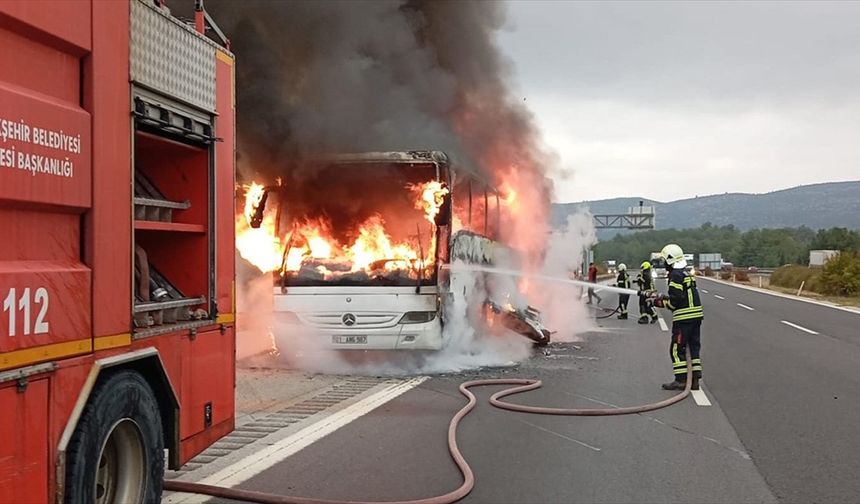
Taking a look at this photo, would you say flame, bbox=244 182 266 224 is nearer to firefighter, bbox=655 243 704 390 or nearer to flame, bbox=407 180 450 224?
flame, bbox=407 180 450 224

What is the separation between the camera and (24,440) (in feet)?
10.2

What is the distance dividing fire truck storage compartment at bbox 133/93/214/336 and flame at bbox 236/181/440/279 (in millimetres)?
5420

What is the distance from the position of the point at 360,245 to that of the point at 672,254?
403 centimetres

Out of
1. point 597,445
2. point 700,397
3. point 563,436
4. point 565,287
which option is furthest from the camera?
point 565,287

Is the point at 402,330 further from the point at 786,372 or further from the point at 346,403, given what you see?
the point at 786,372

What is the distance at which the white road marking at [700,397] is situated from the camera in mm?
8648

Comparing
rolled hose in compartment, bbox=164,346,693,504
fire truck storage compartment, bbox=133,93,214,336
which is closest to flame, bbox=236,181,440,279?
rolled hose in compartment, bbox=164,346,693,504

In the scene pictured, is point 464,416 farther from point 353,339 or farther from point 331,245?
point 331,245

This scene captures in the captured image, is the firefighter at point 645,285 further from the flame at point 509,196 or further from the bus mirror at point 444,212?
the bus mirror at point 444,212

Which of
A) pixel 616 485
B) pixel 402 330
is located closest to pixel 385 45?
pixel 402 330

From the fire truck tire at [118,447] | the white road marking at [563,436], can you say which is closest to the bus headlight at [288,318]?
the white road marking at [563,436]

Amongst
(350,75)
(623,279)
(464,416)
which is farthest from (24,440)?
(623,279)

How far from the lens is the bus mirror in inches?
403

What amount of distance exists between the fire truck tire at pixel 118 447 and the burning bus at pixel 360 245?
605 centimetres
